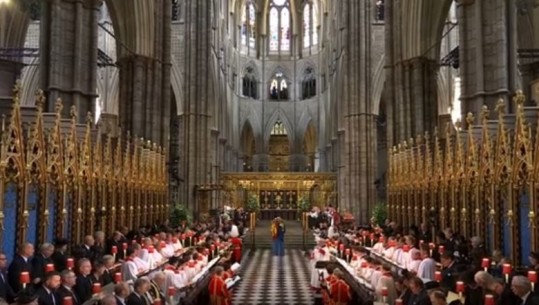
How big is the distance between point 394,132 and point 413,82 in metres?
2.12

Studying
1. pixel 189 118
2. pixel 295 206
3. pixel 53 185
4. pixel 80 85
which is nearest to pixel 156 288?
pixel 53 185

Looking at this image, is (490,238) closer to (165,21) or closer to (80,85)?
(80,85)

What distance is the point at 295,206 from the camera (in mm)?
43781

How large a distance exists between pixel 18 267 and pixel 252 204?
3308 cm

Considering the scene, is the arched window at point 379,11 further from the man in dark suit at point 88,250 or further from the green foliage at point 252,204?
the man in dark suit at point 88,250

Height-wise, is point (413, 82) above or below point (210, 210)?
above

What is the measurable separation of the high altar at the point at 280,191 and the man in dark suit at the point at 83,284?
33154 mm

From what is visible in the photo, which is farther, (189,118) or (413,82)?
(189,118)

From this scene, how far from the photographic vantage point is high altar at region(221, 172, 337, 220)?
42.2 meters

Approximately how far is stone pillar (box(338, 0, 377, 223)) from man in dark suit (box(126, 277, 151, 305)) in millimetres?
25436

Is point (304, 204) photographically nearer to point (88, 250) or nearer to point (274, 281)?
point (274, 281)

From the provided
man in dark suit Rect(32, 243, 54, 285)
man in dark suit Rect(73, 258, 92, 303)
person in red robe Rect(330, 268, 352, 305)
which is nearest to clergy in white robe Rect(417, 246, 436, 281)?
person in red robe Rect(330, 268, 352, 305)

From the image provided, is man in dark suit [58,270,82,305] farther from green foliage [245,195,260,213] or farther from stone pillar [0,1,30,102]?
green foliage [245,195,260,213]

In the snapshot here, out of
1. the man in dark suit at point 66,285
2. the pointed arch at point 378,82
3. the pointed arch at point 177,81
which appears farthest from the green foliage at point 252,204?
the man in dark suit at point 66,285
